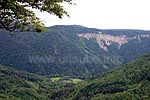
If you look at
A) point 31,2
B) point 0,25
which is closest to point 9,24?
point 0,25

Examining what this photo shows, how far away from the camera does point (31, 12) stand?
24.5m

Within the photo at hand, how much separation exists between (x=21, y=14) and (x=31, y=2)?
109cm

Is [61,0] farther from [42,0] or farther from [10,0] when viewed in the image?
[10,0]

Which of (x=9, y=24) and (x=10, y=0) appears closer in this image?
(x=10, y=0)

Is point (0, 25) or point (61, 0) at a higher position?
point (61, 0)

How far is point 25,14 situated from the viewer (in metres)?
24.2

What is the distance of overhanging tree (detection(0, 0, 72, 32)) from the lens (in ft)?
77.8

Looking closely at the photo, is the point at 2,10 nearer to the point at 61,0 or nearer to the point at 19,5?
the point at 19,5

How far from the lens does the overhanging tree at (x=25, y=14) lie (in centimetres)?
2370

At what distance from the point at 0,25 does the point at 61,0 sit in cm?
440

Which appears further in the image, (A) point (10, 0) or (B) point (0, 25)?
(B) point (0, 25)

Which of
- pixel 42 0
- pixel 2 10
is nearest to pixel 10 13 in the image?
pixel 2 10

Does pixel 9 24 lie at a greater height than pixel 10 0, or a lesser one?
lesser

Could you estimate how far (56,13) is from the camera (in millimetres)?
25031
